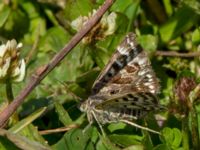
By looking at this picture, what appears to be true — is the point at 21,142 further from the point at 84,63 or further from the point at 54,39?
the point at 54,39

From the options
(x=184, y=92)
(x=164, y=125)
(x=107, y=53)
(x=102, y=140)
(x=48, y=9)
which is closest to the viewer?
(x=184, y=92)

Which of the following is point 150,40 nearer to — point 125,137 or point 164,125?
point 164,125

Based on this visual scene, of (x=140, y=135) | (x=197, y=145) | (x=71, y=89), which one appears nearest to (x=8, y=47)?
(x=71, y=89)

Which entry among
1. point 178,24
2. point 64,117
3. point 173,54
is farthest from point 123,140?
point 178,24

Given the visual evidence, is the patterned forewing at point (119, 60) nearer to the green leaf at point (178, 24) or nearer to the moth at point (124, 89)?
the moth at point (124, 89)

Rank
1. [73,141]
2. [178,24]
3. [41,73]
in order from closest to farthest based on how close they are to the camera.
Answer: [41,73]
[73,141]
[178,24]

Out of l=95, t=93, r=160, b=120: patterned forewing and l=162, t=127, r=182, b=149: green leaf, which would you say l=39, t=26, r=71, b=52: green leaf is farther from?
l=162, t=127, r=182, b=149: green leaf
